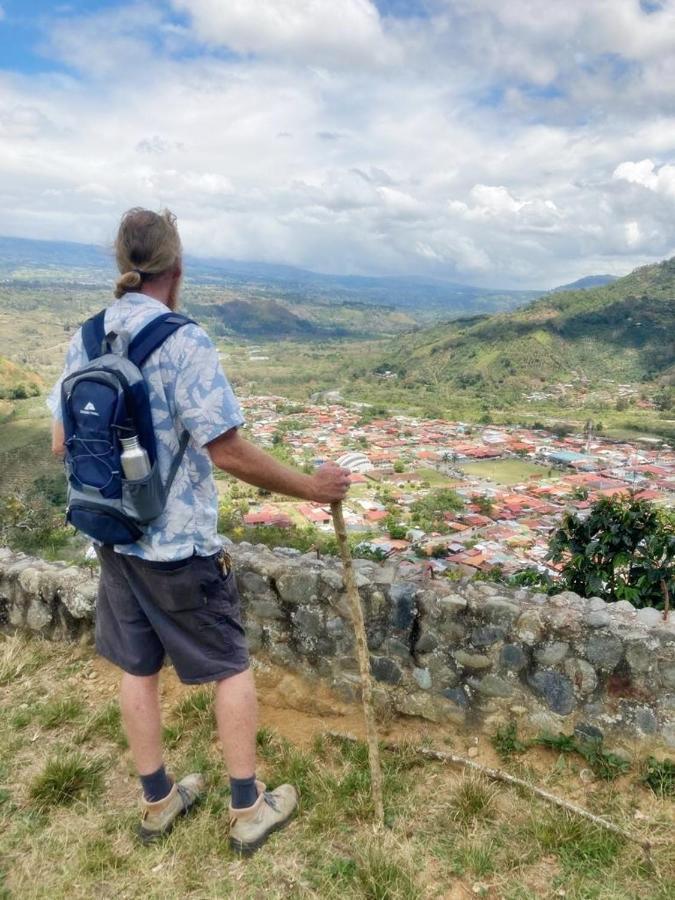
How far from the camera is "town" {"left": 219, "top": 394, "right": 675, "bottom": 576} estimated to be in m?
19.1

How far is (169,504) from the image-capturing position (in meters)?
1.84

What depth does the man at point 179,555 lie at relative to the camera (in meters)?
1.77

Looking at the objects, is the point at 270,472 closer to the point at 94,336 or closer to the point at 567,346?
the point at 94,336

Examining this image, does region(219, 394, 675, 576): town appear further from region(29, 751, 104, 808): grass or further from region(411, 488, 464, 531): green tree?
region(29, 751, 104, 808): grass

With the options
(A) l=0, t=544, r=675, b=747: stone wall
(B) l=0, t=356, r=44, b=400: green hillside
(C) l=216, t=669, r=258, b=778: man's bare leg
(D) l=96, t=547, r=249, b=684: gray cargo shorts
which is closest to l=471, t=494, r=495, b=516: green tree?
(A) l=0, t=544, r=675, b=747: stone wall

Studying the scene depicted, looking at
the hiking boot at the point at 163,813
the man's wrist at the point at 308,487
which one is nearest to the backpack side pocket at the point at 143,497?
the man's wrist at the point at 308,487

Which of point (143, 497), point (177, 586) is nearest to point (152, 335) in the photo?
point (143, 497)

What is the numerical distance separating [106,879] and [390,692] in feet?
4.72

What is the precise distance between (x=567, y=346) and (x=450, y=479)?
190 feet

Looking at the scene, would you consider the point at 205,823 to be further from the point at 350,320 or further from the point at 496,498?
the point at 350,320

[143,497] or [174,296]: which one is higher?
[174,296]

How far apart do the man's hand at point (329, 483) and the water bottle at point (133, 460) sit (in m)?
0.52

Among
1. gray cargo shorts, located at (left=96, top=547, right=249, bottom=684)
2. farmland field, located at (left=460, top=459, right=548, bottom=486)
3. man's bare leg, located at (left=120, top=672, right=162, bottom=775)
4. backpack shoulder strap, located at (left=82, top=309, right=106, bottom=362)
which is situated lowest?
farmland field, located at (left=460, top=459, right=548, bottom=486)

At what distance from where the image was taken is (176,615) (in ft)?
6.25
